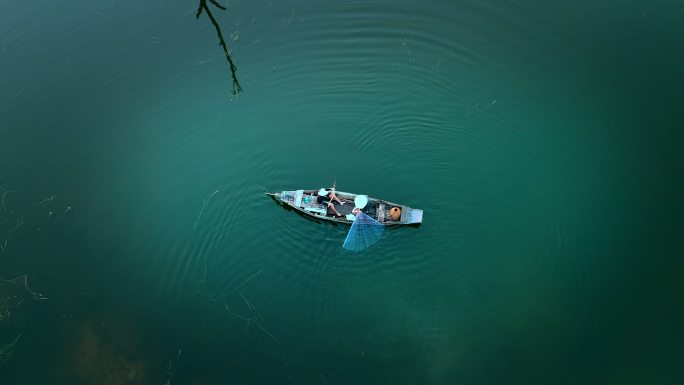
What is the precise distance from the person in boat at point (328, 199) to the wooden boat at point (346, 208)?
0.11 metres

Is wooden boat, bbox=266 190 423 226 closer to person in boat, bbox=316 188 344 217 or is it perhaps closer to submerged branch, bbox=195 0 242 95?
person in boat, bbox=316 188 344 217

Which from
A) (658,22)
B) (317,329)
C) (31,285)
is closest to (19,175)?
(31,285)

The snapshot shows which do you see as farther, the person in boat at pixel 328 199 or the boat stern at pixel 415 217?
the person in boat at pixel 328 199

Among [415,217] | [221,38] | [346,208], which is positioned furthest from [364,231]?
[221,38]

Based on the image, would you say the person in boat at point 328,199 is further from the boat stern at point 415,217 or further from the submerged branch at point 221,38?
the submerged branch at point 221,38

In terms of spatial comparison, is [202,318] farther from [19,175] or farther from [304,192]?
[19,175]

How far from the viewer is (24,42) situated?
22312 millimetres

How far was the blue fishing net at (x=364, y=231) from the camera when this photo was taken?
53.9ft

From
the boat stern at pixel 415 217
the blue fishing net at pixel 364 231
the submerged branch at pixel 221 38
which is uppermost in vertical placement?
the submerged branch at pixel 221 38

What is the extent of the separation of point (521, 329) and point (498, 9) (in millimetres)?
13324

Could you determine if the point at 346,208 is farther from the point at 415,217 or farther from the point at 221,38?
the point at 221,38

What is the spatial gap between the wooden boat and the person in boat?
0.11 m

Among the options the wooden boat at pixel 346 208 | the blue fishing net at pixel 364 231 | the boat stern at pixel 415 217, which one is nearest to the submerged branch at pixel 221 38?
the wooden boat at pixel 346 208

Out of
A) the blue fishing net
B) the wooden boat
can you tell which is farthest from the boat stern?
the blue fishing net
